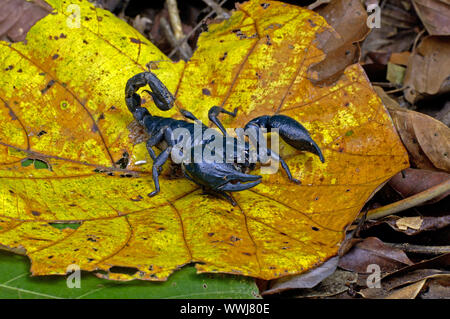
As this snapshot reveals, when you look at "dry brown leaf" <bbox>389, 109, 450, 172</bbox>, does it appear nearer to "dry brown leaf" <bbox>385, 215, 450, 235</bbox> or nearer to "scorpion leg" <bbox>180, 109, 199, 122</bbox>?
"dry brown leaf" <bbox>385, 215, 450, 235</bbox>

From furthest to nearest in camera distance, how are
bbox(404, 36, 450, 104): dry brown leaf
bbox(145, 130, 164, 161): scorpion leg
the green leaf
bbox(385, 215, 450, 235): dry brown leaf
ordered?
bbox(404, 36, 450, 104): dry brown leaf
bbox(145, 130, 164, 161): scorpion leg
bbox(385, 215, 450, 235): dry brown leaf
the green leaf

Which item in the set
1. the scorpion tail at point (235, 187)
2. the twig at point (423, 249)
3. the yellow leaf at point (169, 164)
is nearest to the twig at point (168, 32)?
the yellow leaf at point (169, 164)

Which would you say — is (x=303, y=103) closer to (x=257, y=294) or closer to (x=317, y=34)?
(x=317, y=34)

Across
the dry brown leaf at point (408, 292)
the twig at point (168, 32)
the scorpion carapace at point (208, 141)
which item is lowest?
the dry brown leaf at point (408, 292)

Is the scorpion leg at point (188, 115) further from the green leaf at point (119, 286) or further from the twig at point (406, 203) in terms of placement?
the twig at point (406, 203)

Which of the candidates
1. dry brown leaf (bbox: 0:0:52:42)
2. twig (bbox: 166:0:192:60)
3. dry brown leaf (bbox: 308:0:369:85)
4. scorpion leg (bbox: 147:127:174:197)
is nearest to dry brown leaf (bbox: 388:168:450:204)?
dry brown leaf (bbox: 308:0:369:85)

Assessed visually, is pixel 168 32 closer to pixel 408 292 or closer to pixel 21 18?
pixel 21 18
